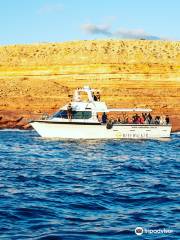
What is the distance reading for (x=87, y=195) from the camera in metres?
17.6

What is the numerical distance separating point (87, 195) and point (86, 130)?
83.4ft

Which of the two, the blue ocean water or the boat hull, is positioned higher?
the boat hull

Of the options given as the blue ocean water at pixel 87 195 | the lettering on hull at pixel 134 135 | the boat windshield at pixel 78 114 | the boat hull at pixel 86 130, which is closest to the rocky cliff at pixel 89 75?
the lettering on hull at pixel 134 135

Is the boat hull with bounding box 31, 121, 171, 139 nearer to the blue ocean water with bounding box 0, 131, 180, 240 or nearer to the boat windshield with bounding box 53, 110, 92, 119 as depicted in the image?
the boat windshield with bounding box 53, 110, 92, 119

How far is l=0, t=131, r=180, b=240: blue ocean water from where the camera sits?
43.9 ft

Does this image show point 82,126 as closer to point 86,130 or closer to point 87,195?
point 86,130

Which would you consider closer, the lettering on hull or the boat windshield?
the boat windshield

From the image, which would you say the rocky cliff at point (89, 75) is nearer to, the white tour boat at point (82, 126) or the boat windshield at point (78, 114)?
the white tour boat at point (82, 126)

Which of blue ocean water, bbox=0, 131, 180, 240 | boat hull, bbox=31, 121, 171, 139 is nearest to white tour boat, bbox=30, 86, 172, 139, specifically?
boat hull, bbox=31, 121, 171, 139

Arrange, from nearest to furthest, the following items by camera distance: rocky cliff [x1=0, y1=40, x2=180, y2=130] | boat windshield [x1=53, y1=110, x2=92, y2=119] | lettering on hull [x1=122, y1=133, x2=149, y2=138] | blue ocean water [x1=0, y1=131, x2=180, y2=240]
A: blue ocean water [x1=0, y1=131, x2=180, y2=240] → boat windshield [x1=53, y1=110, x2=92, y2=119] → lettering on hull [x1=122, y1=133, x2=149, y2=138] → rocky cliff [x1=0, y1=40, x2=180, y2=130]

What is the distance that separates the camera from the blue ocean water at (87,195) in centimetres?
1338

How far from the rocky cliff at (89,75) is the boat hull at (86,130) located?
17.9 m

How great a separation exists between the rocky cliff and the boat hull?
17.9m

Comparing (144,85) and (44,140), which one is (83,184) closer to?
(44,140)
